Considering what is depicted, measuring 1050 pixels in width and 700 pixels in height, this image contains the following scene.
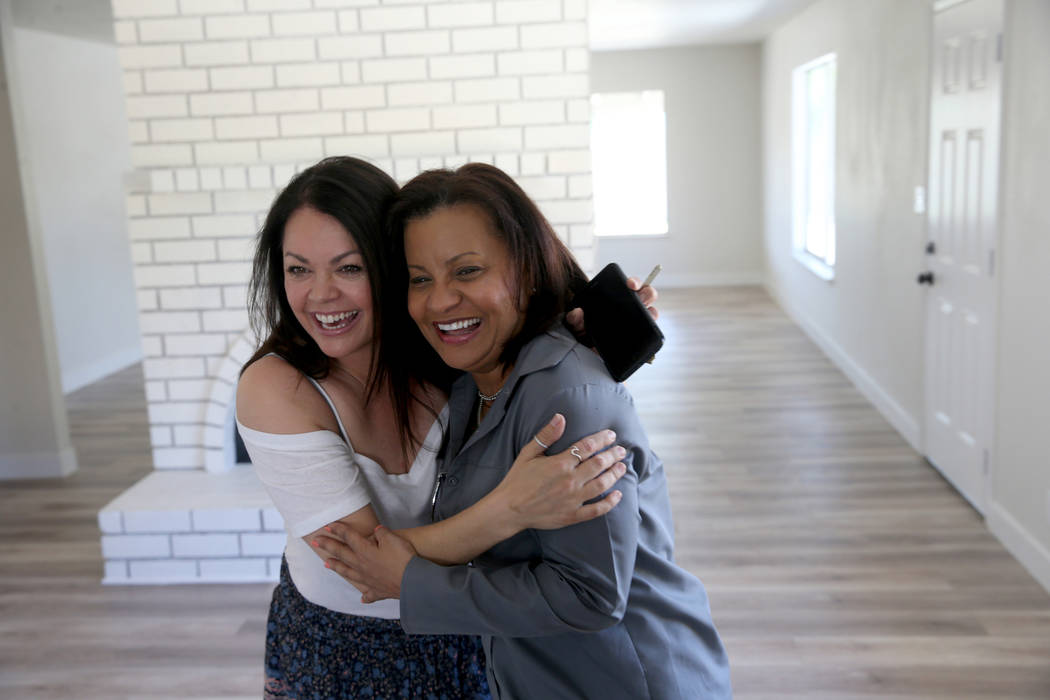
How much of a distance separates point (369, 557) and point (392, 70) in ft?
9.37

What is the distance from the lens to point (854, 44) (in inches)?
246

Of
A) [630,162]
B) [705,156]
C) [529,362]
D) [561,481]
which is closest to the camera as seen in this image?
[561,481]

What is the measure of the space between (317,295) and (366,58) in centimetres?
264

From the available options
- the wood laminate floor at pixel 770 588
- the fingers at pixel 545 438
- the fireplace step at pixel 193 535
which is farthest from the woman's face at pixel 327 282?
the fireplace step at pixel 193 535

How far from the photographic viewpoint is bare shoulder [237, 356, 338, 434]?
1.34 meters

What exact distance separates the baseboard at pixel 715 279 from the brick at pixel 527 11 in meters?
7.85

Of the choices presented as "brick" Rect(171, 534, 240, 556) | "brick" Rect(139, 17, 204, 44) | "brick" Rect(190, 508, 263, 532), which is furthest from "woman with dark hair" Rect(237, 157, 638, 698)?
"brick" Rect(139, 17, 204, 44)

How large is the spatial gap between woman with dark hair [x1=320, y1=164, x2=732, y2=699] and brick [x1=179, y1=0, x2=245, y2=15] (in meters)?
2.81

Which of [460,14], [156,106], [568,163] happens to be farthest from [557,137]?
[156,106]

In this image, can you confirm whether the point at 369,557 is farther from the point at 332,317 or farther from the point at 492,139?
the point at 492,139

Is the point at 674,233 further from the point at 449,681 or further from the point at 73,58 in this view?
the point at 449,681

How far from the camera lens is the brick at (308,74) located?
12.3 feet

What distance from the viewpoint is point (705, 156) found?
1105cm

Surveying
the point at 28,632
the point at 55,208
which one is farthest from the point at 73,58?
the point at 28,632
